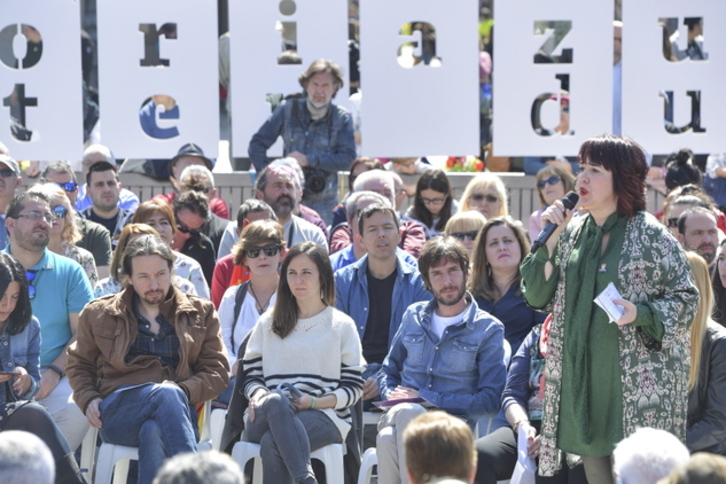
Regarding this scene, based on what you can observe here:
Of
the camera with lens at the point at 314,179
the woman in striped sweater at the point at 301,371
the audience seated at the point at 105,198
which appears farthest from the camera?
the camera with lens at the point at 314,179

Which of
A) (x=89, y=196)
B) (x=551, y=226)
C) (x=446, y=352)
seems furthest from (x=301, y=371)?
(x=89, y=196)

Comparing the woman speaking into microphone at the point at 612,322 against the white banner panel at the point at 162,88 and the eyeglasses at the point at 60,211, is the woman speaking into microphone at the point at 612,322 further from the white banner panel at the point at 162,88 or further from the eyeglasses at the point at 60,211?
the white banner panel at the point at 162,88

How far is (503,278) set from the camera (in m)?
6.33

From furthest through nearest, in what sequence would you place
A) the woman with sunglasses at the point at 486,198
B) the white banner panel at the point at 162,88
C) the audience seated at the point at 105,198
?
the white banner panel at the point at 162,88 → the audience seated at the point at 105,198 → the woman with sunglasses at the point at 486,198

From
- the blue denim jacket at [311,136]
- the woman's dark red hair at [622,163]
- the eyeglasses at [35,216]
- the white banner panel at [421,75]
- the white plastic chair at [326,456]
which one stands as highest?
the white banner panel at [421,75]

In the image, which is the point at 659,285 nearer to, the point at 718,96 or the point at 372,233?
the point at 372,233

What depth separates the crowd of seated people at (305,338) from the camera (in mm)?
5379

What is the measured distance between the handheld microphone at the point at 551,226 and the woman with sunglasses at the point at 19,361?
2404 millimetres

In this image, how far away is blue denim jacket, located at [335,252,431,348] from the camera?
6.47 metres

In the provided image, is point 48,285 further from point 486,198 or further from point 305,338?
point 486,198

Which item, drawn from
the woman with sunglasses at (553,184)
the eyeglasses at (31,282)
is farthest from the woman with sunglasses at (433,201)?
the eyeglasses at (31,282)

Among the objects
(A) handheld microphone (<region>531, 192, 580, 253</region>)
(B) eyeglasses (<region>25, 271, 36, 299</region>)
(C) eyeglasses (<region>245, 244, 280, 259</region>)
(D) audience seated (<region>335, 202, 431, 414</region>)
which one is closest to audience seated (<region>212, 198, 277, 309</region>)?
(C) eyeglasses (<region>245, 244, 280, 259</region>)

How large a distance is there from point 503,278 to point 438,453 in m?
2.95

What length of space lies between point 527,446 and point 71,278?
9.11 ft
